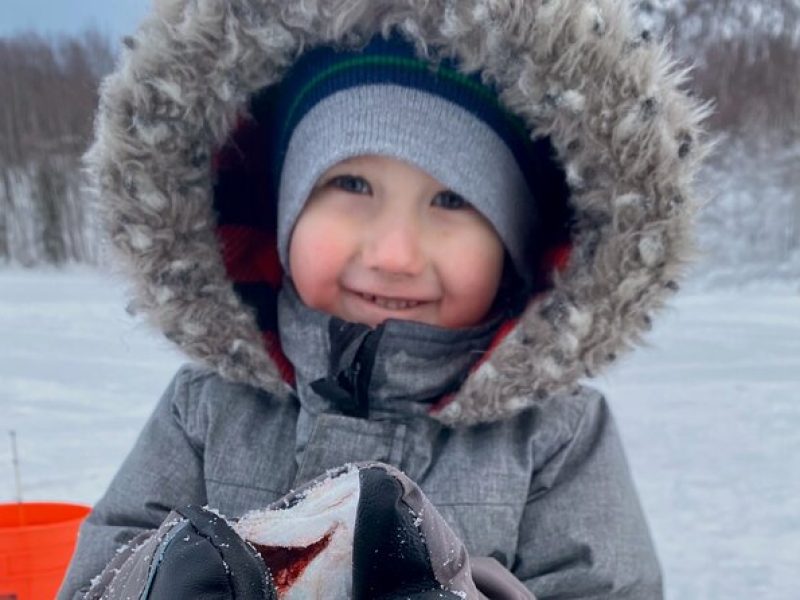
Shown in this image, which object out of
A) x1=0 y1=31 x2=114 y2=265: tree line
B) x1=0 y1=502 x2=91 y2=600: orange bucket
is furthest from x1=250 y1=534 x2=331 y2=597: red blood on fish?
x1=0 y1=31 x2=114 y2=265: tree line

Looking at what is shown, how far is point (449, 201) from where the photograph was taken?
1312 mm

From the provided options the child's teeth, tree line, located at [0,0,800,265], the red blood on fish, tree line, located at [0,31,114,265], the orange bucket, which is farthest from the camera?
tree line, located at [0,31,114,265]

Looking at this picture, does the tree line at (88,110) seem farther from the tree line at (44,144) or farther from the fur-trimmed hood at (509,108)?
the fur-trimmed hood at (509,108)

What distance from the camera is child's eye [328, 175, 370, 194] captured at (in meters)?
1.30

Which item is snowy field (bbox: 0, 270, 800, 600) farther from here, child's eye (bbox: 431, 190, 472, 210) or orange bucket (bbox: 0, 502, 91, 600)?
orange bucket (bbox: 0, 502, 91, 600)

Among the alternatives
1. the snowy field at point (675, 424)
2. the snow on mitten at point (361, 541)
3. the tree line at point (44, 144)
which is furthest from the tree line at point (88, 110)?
the snow on mitten at point (361, 541)

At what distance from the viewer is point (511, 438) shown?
4.34 feet

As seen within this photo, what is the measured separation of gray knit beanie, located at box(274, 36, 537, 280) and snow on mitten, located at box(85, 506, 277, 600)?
0.60 metres

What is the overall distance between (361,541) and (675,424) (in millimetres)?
3675

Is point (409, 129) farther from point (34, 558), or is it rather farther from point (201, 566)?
point (34, 558)

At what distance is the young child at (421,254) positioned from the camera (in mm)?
1248

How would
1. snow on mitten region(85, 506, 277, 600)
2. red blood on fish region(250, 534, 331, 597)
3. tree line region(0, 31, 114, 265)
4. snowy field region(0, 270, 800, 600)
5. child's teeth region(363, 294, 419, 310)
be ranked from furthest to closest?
tree line region(0, 31, 114, 265) < snowy field region(0, 270, 800, 600) < child's teeth region(363, 294, 419, 310) < red blood on fish region(250, 534, 331, 597) < snow on mitten region(85, 506, 277, 600)

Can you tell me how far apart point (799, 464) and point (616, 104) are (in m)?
2.80

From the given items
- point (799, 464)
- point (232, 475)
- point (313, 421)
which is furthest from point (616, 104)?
point (799, 464)
